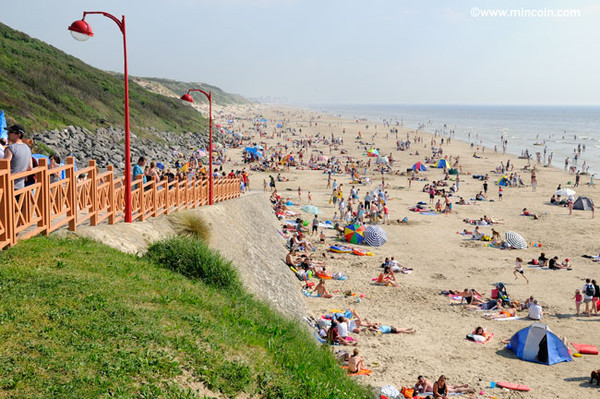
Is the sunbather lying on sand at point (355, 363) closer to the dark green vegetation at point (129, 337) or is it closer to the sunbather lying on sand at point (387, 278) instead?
the dark green vegetation at point (129, 337)

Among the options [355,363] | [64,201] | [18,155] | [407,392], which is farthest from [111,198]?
[407,392]

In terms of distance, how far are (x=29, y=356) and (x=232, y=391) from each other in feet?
7.24

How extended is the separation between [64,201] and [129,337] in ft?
13.0

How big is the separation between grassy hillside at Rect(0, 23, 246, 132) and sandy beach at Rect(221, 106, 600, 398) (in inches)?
631

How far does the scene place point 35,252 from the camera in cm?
768

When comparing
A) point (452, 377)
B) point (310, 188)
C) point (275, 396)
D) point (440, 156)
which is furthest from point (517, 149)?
point (275, 396)

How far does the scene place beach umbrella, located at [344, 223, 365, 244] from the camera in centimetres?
2314

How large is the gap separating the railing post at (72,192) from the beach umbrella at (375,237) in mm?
15590

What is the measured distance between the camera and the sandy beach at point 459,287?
482 inches

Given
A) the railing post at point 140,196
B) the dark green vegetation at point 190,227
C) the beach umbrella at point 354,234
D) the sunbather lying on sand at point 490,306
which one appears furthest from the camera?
the beach umbrella at point 354,234

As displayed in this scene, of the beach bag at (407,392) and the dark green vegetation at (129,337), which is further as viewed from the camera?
the beach bag at (407,392)

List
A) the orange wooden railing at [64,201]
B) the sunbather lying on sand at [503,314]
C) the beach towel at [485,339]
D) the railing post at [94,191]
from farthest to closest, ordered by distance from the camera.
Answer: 1. the sunbather lying on sand at [503,314]
2. the beach towel at [485,339]
3. the railing post at [94,191]
4. the orange wooden railing at [64,201]

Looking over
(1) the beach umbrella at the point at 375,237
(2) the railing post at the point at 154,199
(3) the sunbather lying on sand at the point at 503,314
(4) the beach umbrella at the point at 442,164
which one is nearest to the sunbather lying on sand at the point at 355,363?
(3) the sunbather lying on sand at the point at 503,314

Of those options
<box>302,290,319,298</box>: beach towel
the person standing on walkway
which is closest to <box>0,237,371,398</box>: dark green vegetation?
the person standing on walkway
